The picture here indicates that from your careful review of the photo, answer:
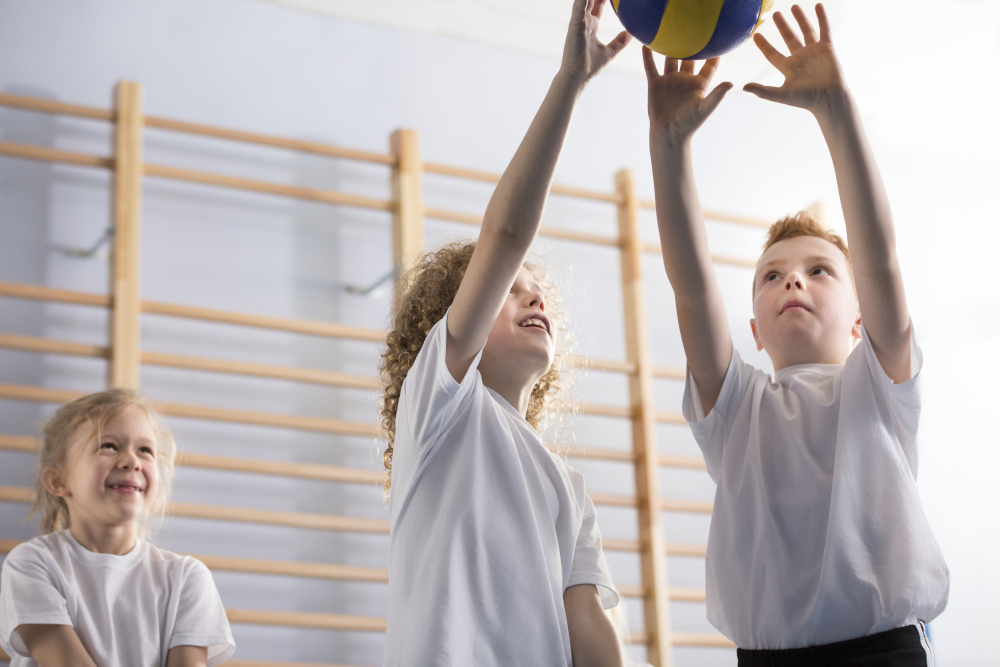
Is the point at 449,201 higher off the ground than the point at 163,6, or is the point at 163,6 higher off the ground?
the point at 163,6

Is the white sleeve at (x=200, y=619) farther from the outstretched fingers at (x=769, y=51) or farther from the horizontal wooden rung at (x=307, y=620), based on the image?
the outstretched fingers at (x=769, y=51)

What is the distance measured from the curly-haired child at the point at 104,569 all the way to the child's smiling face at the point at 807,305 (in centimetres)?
112

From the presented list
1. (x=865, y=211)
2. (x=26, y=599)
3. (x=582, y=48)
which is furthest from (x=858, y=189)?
(x=26, y=599)

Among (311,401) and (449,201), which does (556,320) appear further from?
(449,201)

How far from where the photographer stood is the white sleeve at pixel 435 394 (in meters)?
1.08

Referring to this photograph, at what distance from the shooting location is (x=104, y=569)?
5.28ft

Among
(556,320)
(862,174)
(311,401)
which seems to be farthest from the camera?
(311,401)

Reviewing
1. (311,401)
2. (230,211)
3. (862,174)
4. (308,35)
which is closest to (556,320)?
(862,174)

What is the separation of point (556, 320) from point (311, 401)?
1.19m

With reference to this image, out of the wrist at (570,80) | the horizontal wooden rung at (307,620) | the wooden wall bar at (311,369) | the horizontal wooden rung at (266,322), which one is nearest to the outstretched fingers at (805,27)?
the wrist at (570,80)

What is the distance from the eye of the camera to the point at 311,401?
2518mm

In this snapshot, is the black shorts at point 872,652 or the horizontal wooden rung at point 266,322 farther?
the horizontal wooden rung at point 266,322

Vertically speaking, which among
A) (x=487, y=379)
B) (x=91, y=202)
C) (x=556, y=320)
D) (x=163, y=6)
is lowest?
(x=487, y=379)

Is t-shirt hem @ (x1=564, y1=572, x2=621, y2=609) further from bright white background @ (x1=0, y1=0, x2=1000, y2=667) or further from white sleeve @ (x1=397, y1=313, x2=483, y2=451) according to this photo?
bright white background @ (x1=0, y1=0, x2=1000, y2=667)
